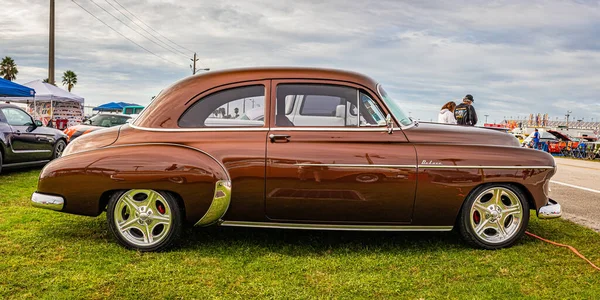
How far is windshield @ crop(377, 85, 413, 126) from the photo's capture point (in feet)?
15.1

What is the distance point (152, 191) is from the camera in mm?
4328

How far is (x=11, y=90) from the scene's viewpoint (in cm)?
1358

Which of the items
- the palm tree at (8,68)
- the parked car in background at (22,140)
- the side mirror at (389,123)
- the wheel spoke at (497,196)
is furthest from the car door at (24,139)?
the palm tree at (8,68)

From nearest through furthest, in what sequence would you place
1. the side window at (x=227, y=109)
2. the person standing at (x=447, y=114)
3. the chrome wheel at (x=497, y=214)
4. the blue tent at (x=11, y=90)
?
the side window at (x=227, y=109), the chrome wheel at (x=497, y=214), the person standing at (x=447, y=114), the blue tent at (x=11, y=90)

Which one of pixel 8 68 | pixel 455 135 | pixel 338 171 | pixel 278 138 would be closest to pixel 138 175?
pixel 278 138

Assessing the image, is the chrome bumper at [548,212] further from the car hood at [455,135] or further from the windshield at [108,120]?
the windshield at [108,120]

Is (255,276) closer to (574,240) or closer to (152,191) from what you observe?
(152,191)

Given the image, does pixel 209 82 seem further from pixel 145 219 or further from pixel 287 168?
pixel 145 219

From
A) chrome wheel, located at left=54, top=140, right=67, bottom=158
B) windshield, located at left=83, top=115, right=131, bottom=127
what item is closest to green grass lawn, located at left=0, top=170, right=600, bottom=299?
chrome wheel, located at left=54, top=140, right=67, bottom=158

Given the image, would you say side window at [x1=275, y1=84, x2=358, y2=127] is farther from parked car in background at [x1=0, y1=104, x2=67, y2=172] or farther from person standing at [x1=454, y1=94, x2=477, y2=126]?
person standing at [x1=454, y1=94, x2=477, y2=126]

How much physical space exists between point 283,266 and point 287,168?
84 centimetres

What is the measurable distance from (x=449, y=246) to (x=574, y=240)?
4.80 feet

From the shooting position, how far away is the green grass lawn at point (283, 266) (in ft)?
11.4

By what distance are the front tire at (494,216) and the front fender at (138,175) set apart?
2.29m
